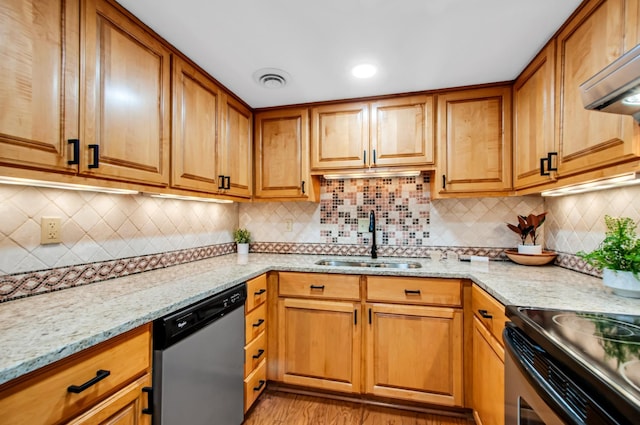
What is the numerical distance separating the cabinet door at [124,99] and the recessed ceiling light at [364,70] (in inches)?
43.3

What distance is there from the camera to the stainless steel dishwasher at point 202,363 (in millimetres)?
1098

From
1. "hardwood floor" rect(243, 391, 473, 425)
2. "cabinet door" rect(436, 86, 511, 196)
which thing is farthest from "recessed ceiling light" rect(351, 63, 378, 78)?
"hardwood floor" rect(243, 391, 473, 425)

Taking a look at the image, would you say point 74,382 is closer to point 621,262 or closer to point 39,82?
point 39,82

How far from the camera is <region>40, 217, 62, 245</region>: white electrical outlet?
1.28 metres

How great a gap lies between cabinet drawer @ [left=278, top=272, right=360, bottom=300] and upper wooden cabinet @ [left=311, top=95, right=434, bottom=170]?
88 cm

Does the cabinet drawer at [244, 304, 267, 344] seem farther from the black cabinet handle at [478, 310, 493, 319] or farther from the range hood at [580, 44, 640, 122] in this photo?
the range hood at [580, 44, 640, 122]

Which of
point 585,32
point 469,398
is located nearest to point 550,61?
point 585,32

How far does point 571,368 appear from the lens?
727 mm

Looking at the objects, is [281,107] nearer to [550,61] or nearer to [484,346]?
[550,61]

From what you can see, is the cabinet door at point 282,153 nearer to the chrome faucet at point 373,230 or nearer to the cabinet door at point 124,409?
the chrome faucet at point 373,230

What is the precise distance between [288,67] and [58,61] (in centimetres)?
114

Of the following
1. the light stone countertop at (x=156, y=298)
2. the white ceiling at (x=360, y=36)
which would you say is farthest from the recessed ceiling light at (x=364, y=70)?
the light stone countertop at (x=156, y=298)

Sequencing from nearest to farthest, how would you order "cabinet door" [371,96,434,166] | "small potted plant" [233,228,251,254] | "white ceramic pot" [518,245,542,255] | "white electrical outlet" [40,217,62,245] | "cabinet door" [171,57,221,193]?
"white electrical outlet" [40,217,62,245] < "cabinet door" [171,57,221,193] < "white ceramic pot" [518,245,542,255] < "cabinet door" [371,96,434,166] < "small potted plant" [233,228,251,254]

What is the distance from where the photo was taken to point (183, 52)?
1.68 metres
